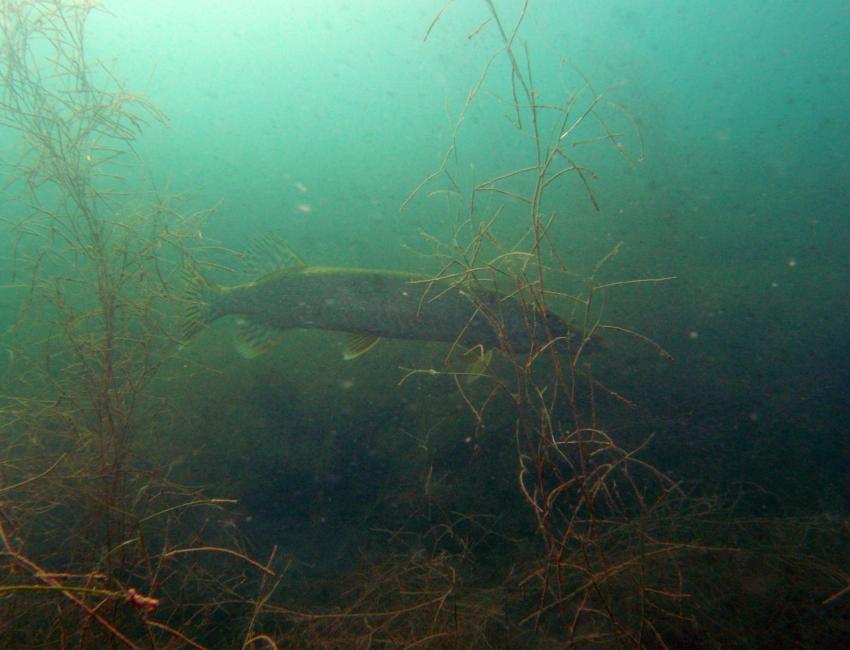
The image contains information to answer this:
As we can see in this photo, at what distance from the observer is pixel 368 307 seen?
5688 millimetres

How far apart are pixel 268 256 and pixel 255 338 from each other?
50.8 inches

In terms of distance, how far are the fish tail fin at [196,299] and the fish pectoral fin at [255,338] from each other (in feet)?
1.63

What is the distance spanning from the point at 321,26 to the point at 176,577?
2819 inches

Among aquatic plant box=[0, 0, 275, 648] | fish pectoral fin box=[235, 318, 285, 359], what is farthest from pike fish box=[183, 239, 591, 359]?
aquatic plant box=[0, 0, 275, 648]

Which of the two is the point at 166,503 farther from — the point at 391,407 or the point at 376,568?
the point at 391,407

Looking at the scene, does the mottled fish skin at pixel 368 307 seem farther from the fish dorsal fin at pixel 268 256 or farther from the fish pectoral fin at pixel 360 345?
the fish dorsal fin at pixel 268 256

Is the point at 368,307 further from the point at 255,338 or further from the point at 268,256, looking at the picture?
the point at 268,256

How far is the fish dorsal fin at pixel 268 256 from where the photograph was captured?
658 cm

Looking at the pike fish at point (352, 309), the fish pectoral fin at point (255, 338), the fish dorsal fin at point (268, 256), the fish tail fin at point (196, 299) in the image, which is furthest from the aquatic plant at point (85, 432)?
the fish dorsal fin at point (268, 256)

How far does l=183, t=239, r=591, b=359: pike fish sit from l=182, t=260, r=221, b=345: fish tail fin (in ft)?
0.04

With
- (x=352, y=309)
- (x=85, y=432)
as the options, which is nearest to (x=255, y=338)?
(x=352, y=309)

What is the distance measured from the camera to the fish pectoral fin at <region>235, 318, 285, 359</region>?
6.17m

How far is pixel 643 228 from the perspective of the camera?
43.0 feet

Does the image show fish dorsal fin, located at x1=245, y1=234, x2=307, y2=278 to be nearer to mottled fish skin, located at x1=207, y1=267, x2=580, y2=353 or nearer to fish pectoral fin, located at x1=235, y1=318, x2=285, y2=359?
mottled fish skin, located at x1=207, y1=267, x2=580, y2=353
